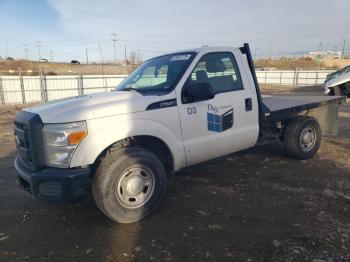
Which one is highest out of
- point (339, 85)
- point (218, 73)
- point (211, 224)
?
point (218, 73)

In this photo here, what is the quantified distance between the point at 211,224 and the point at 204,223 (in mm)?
83

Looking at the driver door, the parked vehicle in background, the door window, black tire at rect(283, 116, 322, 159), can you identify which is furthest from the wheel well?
the parked vehicle in background

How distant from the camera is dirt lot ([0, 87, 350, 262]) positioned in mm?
3287

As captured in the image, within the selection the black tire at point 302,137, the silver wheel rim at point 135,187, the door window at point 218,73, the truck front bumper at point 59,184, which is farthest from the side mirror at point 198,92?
the black tire at point 302,137

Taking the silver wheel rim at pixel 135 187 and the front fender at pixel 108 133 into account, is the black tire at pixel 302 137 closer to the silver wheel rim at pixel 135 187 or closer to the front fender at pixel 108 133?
the front fender at pixel 108 133

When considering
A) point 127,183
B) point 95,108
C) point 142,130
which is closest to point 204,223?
point 127,183

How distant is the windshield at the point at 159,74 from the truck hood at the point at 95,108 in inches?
14.5

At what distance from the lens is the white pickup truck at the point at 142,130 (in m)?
3.53

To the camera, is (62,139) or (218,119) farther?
(218,119)

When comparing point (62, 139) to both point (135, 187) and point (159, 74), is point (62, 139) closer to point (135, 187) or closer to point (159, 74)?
point (135, 187)

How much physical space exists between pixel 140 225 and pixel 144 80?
2091 millimetres

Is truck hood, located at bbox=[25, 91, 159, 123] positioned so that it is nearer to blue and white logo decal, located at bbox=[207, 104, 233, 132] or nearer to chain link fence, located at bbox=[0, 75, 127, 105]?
blue and white logo decal, located at bbox=[207, 104, 233, 132]

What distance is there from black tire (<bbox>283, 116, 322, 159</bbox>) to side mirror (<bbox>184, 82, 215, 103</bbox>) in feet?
7.95

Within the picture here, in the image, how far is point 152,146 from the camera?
4.34 meters
